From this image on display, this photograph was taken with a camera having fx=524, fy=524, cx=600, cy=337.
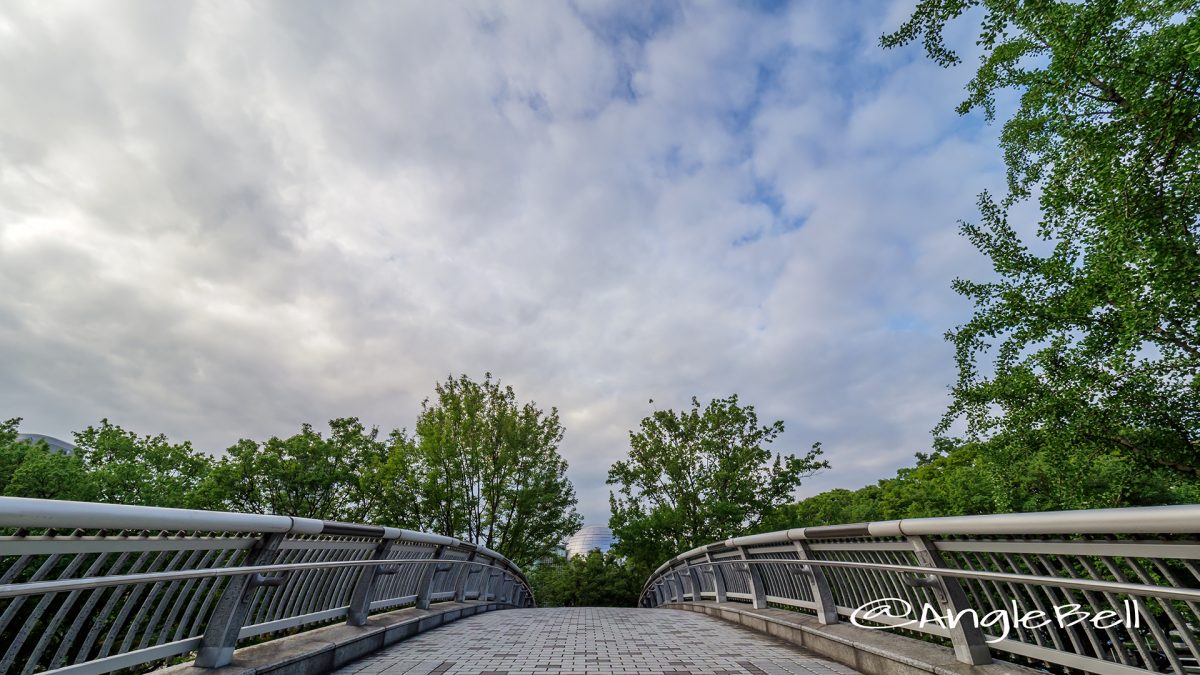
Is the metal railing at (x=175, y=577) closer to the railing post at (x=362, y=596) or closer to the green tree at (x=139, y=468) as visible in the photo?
the railing post at (x=362, y=596)

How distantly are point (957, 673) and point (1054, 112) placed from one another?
31.5 ft

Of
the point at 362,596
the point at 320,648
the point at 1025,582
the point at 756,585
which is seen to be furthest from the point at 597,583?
the point at 1025,582

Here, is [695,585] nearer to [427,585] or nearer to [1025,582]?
[427,585]

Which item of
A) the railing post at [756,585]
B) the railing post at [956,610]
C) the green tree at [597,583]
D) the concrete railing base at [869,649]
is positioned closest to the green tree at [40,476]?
the green tree at [597,583]

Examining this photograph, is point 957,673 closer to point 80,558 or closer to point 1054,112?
point 80,558

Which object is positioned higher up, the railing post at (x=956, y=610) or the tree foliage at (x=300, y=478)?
the tree foliage at (x=300, y=478)

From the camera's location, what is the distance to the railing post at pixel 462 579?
33.8 feet

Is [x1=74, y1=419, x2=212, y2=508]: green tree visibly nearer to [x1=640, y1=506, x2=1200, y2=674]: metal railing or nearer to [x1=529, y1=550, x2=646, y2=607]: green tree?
[x1=529, y1=550, x2=646, y2=607]: green tree

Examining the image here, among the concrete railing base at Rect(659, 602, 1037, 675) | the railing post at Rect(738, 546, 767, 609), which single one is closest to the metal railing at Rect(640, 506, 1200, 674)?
the concrete railing base at Rect(659, 602, 1037, 675)

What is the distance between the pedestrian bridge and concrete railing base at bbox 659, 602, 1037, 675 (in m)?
0.03

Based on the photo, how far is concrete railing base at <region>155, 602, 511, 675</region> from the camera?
3662 mm

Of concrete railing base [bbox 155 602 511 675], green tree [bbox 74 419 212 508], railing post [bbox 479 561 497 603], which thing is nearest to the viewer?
concrete railing base [bbox 155 602 511 675]

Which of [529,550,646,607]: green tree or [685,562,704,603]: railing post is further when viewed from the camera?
[529,550,646,607]: green tree

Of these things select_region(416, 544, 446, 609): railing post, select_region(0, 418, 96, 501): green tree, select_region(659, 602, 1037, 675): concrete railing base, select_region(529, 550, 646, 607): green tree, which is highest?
select_region(0, 418, 96, 501): green tree
